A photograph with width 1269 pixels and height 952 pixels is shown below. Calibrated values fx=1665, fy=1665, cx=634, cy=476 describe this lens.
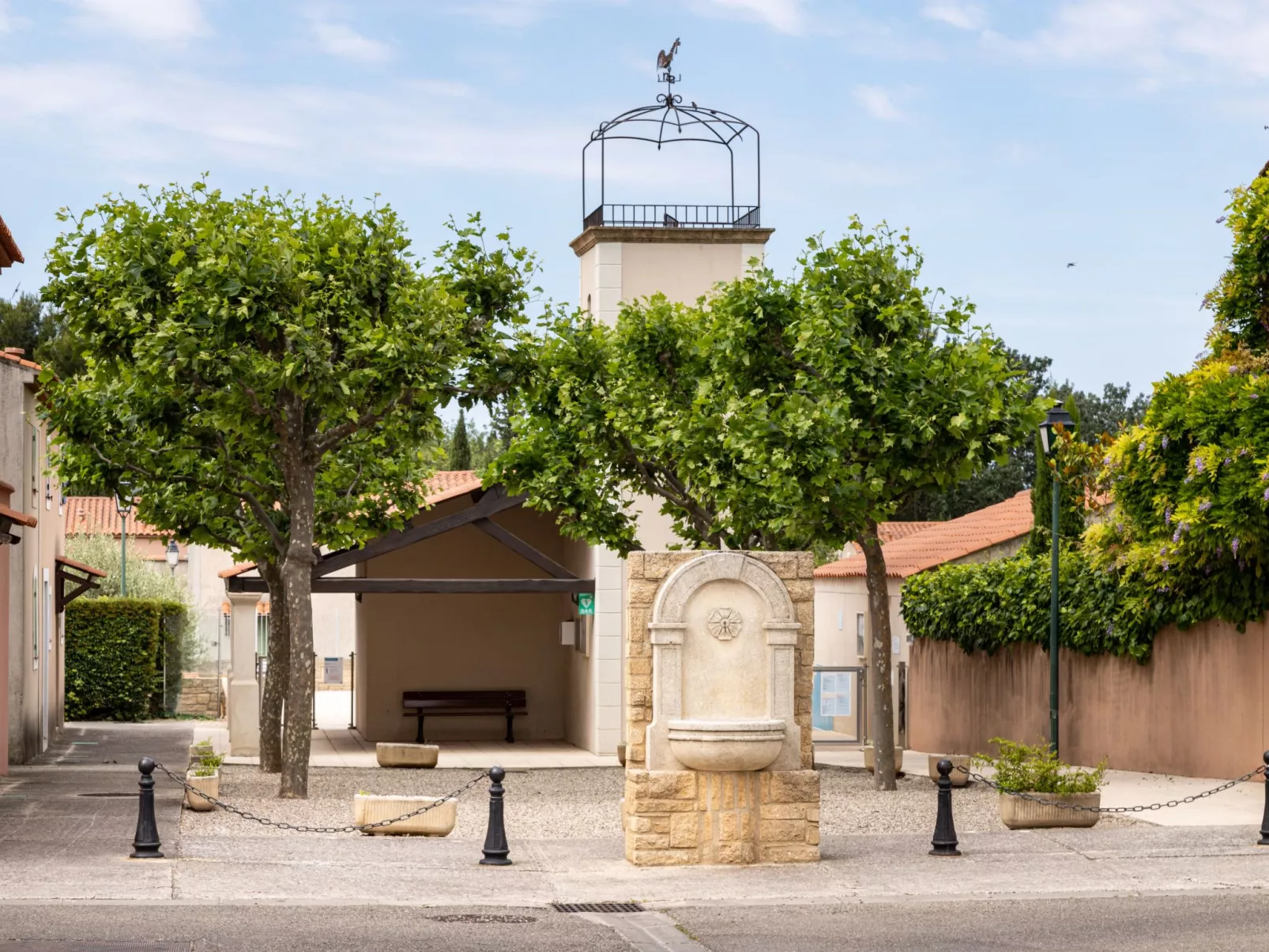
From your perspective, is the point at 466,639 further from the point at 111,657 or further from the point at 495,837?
the point at 495,837

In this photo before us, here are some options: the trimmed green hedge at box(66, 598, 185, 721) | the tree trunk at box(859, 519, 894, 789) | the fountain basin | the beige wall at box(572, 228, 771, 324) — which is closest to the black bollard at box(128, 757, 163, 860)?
the fountain basin

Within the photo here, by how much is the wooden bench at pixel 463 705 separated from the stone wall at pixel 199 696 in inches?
422

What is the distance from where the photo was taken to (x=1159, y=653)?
69.3ft

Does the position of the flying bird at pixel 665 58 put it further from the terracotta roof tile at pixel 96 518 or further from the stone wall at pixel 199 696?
the terracotta roof tile at pixel 96 518

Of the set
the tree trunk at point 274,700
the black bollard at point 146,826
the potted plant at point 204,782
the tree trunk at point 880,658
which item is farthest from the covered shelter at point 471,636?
the black bollard at point 146,826

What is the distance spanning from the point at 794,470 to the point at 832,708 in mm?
11761

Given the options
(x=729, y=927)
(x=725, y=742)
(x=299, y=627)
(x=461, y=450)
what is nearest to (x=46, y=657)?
(x=299, y=627)

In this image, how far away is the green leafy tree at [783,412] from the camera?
1850cm

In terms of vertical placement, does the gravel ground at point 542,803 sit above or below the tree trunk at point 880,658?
below

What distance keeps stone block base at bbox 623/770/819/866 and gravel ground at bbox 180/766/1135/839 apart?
2.67 meters

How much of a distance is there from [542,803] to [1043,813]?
241 inches

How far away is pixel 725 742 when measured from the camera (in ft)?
41.8

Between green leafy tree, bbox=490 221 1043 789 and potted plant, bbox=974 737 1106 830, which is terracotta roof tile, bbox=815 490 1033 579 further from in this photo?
potted plant, bbox=974 737 1106 830

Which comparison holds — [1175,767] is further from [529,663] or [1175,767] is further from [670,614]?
[529,663]
